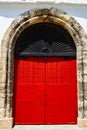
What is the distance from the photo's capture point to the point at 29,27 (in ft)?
23.5

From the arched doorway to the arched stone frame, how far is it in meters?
0.26

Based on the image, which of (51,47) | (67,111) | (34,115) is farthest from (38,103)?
(51,47)

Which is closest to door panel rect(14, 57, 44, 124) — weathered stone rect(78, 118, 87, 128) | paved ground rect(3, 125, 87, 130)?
paved ground rect(3, 125, 87, 130)

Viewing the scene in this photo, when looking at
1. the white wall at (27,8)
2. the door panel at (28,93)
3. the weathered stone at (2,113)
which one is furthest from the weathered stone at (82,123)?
the white wall at (27,8)

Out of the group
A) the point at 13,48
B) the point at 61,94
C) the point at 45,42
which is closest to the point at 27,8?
the point at 45,42

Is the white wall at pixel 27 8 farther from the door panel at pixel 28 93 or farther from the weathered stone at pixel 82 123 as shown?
the weathered stone at pixel 82 123

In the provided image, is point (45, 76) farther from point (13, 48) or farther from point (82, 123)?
point (82, 123)

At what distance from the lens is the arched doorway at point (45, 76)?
697 centimetres

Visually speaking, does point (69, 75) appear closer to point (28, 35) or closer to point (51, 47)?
point (51, 47)

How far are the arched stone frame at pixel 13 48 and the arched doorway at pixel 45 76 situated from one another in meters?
0.26

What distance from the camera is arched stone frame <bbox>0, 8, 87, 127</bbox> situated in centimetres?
662

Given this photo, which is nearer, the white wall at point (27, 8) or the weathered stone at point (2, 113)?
the weathered stone at point (2, 113)

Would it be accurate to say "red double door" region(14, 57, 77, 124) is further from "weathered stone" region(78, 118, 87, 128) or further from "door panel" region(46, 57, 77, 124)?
"weathered stone" region(78, 118, 87, 128)

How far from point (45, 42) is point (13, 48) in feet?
3.29
